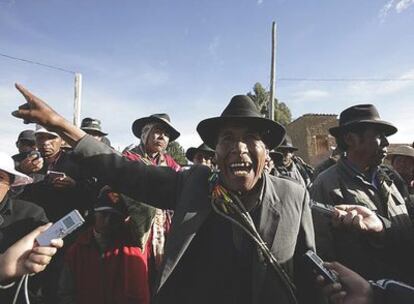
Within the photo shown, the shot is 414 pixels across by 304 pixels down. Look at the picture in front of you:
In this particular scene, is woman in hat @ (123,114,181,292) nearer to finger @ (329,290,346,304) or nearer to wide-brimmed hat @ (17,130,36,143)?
finger @ (329,290,346,304)

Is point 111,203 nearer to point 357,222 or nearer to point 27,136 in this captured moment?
point 357,222

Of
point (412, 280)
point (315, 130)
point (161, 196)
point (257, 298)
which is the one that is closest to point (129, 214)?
point (161, 196)

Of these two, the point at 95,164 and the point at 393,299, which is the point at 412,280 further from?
the point at 95,164

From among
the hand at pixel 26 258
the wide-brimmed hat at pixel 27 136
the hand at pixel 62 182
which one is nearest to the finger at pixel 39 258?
the hand at pixel 26 258

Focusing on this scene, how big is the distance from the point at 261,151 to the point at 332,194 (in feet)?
3.44

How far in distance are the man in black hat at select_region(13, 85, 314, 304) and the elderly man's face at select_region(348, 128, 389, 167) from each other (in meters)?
1.22

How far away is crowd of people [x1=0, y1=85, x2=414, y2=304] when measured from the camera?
1.74 meters

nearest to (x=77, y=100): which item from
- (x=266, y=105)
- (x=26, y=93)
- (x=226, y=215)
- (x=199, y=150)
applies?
(x=199, y=150)

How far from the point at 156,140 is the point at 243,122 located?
7.16ft

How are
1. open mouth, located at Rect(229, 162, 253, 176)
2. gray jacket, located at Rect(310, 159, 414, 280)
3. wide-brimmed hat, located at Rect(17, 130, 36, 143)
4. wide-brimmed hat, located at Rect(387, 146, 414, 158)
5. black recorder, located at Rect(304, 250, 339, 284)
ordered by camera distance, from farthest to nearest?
wide-brimmed hat, located at Rect(17, 130, 36, 143), wide-brimmed hat, located at Rect(387, 146, 414, 158), gray jacket, located at Rect(310, 159, 414, 280), open mouth, located at Rect(229, 162, 253, 176), black recorder, located at Rect(304, 250, 339, 284)

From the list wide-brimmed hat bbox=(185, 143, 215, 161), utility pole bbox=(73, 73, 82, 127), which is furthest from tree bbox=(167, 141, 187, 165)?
wide-brimmed hat bbox=(185, 143, 215, 161)

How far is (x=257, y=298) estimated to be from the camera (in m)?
1.70

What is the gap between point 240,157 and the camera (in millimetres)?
2006

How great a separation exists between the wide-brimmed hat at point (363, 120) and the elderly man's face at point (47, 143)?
3376 millimetres
